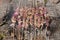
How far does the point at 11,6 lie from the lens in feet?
7.99

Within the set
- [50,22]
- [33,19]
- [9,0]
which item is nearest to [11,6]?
[9,0]

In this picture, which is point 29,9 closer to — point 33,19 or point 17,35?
point 33,19

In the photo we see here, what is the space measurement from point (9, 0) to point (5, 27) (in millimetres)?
254

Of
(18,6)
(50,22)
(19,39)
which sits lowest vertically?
(19,39)

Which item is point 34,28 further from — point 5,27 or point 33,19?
point 5,27

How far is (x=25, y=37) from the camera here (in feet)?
7.91

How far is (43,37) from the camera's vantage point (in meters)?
2.39

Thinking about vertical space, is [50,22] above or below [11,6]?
below

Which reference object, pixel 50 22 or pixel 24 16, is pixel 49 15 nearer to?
pixel 50 22

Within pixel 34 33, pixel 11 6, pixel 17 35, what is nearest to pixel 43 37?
pixel 34 33

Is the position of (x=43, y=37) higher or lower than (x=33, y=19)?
lower

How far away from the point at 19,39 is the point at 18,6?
31cm

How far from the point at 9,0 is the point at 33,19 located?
0.94 ft

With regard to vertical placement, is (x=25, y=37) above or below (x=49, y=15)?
below
